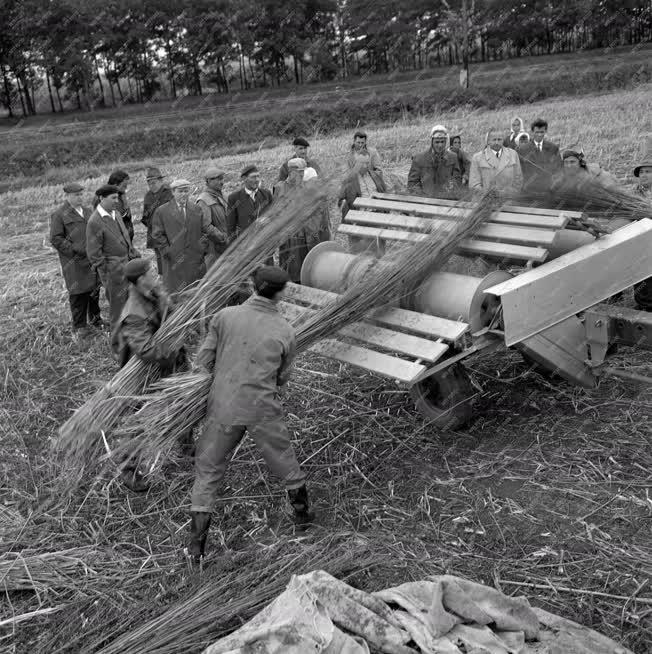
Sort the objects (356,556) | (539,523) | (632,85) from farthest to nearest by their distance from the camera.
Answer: (632,85)
(539,523)
(356,556)

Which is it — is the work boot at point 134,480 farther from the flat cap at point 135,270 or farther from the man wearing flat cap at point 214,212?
the man wearing flat cap at point 214,212

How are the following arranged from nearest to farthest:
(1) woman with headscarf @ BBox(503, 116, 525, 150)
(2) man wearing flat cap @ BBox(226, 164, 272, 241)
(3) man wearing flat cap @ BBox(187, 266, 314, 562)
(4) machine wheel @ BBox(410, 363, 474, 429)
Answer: (3) man wearing flat cap @ BBox(187, 266, 314, 562) → (4) machine wheel @ BBox(410, 363, 474, 429) → (2) man wearing flat cap @ BBox(226, 164, 272, 241) → (1) woman with headscarf @ BBox(503, 116, 525, 150)

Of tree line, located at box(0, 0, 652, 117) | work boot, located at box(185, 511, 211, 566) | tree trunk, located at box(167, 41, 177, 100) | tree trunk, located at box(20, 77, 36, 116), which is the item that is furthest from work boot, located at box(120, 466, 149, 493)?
tree trunk, located at box(167, 41, 177, 100)

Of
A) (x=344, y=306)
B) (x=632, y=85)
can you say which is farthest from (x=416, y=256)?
(x=632, y=85)

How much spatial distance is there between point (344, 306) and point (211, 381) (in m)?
0.96

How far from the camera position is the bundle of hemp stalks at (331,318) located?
4.24 m

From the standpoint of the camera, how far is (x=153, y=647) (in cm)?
329

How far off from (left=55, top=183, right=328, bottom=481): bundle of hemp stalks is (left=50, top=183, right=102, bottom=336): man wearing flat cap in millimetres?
2844

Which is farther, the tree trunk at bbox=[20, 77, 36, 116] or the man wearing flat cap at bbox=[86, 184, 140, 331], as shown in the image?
the tree trunk at bbox=[20, 77, 36, 116]

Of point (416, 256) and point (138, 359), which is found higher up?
point (416, 256)

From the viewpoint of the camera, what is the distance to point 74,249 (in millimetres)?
7660

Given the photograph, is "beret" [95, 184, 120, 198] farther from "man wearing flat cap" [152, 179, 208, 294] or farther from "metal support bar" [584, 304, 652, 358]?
"metal support bar" [584, 304, 652, 358]

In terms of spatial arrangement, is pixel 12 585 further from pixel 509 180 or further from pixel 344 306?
pixel 509 180

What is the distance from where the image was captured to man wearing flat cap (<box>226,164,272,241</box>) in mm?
7320
